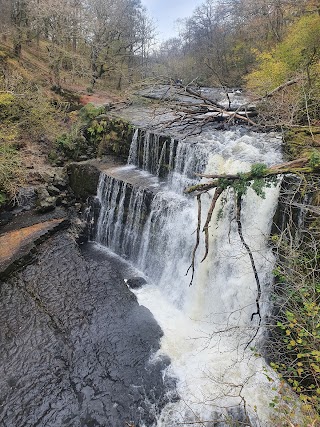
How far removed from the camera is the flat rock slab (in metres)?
8.85

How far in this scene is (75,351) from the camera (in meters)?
6.80

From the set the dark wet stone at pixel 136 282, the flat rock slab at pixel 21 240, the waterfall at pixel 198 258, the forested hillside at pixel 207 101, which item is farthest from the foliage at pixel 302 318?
the flat rock slab at pixel 21 240

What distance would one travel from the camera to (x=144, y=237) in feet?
32.8

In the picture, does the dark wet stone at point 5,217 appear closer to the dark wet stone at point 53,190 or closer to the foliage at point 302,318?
the dark wet stone at point 53,190

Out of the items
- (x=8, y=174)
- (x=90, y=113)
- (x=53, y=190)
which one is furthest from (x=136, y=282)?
(x=90, y=113)

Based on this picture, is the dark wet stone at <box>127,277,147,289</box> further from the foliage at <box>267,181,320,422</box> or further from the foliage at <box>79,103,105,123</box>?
the foliage at <box>79,103,105,123</box>

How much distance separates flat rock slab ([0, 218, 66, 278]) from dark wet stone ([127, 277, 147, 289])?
3.30m

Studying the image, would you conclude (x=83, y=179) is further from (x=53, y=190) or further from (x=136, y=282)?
(x=136, y=282)

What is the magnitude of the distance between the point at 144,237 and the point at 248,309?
13.4 ft

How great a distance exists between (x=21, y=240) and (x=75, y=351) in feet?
15.1

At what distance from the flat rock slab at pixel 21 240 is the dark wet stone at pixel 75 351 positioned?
1.50ft

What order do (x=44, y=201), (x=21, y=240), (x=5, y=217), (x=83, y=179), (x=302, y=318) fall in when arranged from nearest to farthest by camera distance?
(x=302, y=318) < (x=21, y=240) < (x=5, y=217) < (x=44, y=201) < (x=83, y=179)

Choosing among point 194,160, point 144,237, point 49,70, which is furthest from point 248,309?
point 49,70

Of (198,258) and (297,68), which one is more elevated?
(297,68)
